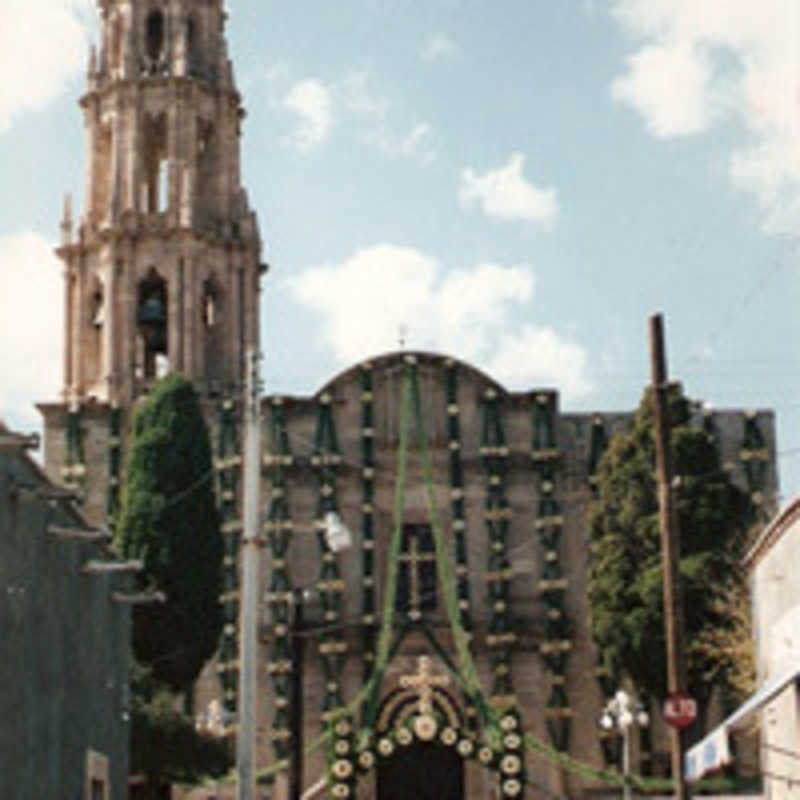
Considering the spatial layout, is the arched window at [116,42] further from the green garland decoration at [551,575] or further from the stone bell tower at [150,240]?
the green garland decoration at [551,575]

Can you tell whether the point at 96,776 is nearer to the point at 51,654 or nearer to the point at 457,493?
the point at 51,654

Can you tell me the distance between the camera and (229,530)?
159 ft

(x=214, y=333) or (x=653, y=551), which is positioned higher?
(x=214, y=333)

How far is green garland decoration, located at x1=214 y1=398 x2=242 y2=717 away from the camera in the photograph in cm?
4669

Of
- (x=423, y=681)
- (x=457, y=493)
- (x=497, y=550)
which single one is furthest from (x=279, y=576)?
(x=497, y=550)

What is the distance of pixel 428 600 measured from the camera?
47688mm

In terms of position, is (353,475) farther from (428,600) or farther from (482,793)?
(482,793)

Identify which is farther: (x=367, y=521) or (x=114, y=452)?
(x=114, y=452)

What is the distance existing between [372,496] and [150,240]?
408 inches

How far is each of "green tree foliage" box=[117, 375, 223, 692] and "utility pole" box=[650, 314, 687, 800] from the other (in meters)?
22.2

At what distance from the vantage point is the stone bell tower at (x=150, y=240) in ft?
166

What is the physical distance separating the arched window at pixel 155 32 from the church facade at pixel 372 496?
9.53ft

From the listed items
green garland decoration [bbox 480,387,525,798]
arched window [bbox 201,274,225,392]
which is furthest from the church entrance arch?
arched window [bbox 201,274,225,392]

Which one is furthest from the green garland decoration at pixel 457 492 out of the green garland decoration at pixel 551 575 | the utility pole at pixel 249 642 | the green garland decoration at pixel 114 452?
the utility pole at pixel 249 642
